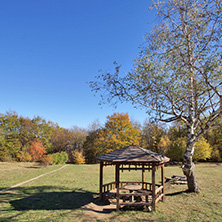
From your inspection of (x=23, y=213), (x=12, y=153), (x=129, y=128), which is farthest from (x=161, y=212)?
(x=12, y=153)

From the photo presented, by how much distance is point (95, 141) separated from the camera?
3678 centimetres

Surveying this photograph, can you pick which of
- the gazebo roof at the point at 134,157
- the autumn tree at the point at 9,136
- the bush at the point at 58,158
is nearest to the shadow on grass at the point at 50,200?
the gazebo roof at the point at 134,157

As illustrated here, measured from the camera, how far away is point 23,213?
7242 millimetres

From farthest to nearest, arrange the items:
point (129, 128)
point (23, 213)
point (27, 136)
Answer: point (27, 136), point (129, 128), point (23, 213)

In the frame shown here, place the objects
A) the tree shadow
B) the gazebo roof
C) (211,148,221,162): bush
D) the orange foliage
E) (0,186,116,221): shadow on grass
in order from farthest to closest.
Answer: (211,148,221,162): bush → the orange foliage → the tree shadow → the gazebo roof → (0,186,116,221): shadow on grass

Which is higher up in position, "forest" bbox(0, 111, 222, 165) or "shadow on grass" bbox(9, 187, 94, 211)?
"forest" bbox(0, 111, 222, 165)

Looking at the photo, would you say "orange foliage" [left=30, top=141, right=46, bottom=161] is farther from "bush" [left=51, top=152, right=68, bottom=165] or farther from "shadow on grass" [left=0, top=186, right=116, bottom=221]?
"shadow on grass" [left=0, top=186, right=116, bottom=221]

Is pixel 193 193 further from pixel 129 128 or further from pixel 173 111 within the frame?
pixel 129 128

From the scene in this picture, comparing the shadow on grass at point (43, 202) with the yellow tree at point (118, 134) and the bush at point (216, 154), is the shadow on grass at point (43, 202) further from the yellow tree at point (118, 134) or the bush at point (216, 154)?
the bush at point (216, 154)

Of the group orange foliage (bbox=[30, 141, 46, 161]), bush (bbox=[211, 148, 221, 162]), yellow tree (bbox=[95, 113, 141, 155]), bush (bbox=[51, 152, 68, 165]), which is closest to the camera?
yellow tree (bbox=[95, 113, 141, 155])

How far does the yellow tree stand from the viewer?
100ft

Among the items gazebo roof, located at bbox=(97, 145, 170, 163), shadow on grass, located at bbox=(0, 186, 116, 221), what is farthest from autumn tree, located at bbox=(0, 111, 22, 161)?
gazebo roof, located at bbox=(97, 145, 170, 163)

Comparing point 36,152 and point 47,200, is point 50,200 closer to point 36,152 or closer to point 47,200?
point 47,200

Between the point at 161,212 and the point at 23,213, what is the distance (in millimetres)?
5907
